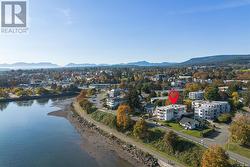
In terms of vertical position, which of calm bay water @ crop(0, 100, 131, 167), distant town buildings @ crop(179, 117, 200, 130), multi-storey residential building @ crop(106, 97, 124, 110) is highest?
multi-storey residential building @ crop(106, 97, 124, 110)

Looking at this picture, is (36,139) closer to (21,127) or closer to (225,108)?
(21,127)

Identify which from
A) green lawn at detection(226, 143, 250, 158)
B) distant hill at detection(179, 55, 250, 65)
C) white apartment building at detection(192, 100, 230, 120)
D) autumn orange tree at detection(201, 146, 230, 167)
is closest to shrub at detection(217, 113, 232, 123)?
white apartment building at detection(192, 100, 230, 120)

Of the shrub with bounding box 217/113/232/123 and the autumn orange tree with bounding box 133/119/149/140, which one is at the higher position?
the shrub with bounding box 217/113/232/123

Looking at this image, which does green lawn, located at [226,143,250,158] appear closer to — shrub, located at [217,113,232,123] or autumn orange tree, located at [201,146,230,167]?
autumn orange tree, located at [201,146,230,167]

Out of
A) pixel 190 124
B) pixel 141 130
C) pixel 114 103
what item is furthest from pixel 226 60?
pixel 141 130

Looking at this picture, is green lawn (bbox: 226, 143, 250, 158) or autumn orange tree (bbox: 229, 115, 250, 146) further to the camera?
autumn orange tree (bbox: 229, 115, 250, 146)

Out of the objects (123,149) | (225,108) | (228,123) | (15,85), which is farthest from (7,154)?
(15,85)
